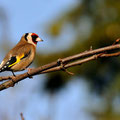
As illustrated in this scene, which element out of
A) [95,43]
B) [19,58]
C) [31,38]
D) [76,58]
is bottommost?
[76,58]

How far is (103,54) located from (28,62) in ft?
7.90

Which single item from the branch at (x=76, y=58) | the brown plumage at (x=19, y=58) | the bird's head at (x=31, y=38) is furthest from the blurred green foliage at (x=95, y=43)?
the branch at (x=76, y=58)

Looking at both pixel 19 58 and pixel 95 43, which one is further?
pixel 95 43

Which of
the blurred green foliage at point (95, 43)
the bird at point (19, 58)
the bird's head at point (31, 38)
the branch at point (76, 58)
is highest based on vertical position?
the blurred green foliage at point (95, 43)

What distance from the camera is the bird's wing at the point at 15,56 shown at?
16.9 ft

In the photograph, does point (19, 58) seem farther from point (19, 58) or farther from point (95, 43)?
point (95, 43)

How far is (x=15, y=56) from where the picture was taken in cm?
543

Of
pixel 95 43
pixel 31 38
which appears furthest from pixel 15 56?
pixel 95 43

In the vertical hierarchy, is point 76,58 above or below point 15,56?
below

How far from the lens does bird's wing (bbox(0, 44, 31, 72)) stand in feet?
16.9

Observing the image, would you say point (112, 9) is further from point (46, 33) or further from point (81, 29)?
point (46, 33)

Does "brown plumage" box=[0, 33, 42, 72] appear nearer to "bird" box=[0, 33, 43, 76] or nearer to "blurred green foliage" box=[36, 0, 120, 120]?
"bird" box=[0, 33, 43, 76]

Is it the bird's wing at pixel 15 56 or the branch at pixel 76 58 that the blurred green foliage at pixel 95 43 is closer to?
the bird's wing at pixel 15 56

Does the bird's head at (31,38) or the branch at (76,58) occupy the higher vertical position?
the bird's head at (31,38)
